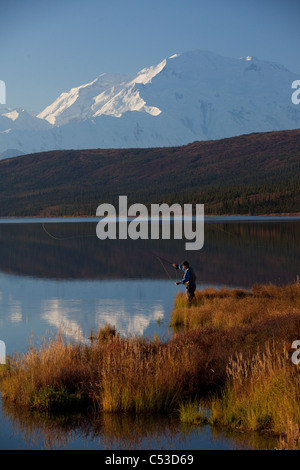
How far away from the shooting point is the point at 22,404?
37.3ft

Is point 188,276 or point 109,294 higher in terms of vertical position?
point 188,276

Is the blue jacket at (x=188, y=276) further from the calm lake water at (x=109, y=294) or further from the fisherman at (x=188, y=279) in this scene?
the calm lake water at (x=109, y=294)

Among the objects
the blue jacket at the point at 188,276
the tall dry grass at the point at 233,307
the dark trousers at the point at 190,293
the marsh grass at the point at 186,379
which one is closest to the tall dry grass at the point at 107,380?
the marsh grass at the point at 186,379

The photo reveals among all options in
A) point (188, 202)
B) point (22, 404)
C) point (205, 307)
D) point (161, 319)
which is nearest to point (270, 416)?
point (22, 404)

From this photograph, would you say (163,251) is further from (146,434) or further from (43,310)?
(146,434)

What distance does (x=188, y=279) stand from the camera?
22203 mm

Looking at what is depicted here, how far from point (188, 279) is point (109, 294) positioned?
10667 mm

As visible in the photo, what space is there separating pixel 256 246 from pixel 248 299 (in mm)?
37333

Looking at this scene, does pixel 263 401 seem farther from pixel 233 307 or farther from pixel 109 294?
pixel 109 294

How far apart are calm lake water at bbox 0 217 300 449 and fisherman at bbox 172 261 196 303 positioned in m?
1.20

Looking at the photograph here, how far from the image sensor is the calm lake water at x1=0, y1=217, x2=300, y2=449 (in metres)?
9.87

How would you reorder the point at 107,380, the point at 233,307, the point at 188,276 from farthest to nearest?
1. the point at 188,276
2. the point at 233,307
3. the point at 107,380

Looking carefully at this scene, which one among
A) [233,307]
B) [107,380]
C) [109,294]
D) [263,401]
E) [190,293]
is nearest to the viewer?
[263,401]

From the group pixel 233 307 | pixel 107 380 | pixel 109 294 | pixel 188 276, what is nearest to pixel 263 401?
pixel 107 380
